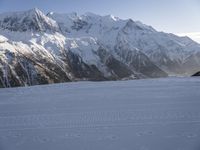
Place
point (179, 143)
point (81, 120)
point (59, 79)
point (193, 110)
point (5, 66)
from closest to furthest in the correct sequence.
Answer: point (179, 143) < point (81, 120) < point (193, 110) < point (5, 66) < point (59, 79)

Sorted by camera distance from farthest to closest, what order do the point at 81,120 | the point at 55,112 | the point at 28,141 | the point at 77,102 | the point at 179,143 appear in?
the point at 77,102, the point at 55,112, the point at 81,120, the point at 28,141, the point at 179,143

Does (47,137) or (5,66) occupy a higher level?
(47,137)

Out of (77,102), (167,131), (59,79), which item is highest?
(167,131)

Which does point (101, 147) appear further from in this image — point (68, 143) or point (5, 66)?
point (5, 66)

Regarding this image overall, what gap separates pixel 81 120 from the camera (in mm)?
15000

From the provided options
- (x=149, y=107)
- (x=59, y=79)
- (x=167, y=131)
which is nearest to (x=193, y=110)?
(x=149, y=107)

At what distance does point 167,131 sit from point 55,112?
6.79m

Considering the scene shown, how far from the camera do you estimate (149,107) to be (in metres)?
17.6

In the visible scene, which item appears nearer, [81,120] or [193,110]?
[81,120]

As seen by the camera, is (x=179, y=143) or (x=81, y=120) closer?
(x=179, y=143)

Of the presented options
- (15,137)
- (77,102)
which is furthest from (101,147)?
(77,102)

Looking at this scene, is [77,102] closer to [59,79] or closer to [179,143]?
[179,143]

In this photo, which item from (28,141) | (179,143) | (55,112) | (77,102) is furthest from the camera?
(77,102)

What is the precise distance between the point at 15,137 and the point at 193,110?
26.1 feet
